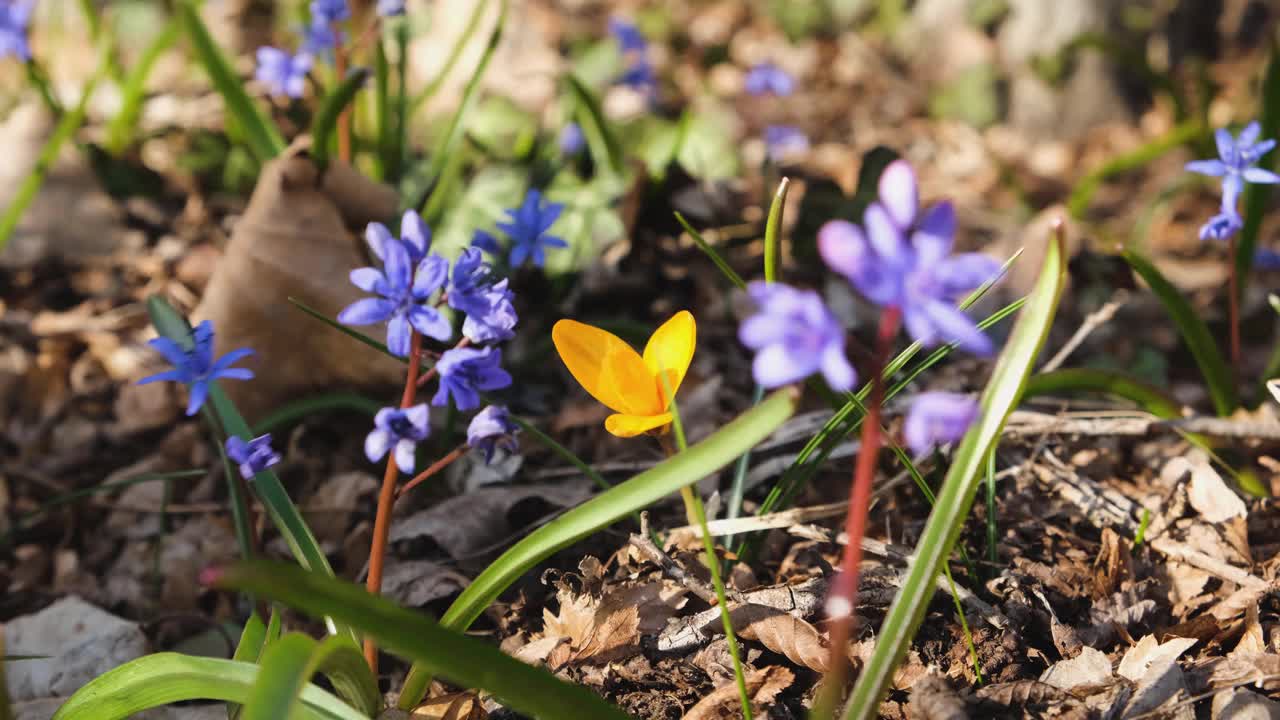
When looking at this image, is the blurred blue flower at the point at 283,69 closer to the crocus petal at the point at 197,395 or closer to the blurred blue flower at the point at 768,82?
the crocus petal at the point at 197,395

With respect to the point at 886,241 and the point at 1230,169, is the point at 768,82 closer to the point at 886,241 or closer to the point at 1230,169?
the point at 1230,169

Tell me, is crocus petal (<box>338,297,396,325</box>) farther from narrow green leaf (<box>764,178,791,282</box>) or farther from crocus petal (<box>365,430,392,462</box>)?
narrow green leaf (<box>764,178,791,282</box>)

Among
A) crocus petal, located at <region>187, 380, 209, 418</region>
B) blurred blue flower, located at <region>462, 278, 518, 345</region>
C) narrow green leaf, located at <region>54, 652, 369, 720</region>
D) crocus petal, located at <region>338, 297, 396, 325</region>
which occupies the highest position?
crocus petal, located at <region>338, 297, 396, 325</region>

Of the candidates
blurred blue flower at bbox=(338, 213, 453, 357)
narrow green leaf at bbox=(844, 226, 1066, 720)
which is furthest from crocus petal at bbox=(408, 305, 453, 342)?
narrow green leaf at bbox=(844, 226, 1066, 720)

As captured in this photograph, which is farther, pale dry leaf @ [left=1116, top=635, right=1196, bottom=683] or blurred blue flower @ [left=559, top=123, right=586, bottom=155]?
blurred blue flower @ [left=559, top=123, right=586, bottom=155]

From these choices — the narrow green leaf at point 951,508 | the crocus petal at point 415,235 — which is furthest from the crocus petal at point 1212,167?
the crocus petal at point 415,235
